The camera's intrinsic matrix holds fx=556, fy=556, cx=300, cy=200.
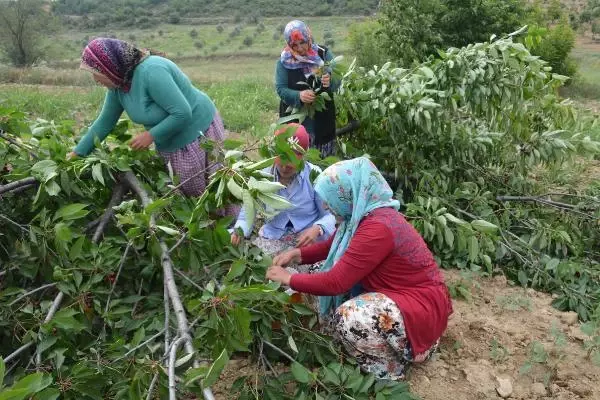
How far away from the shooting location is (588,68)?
22016 mm

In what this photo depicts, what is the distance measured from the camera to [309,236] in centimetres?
236

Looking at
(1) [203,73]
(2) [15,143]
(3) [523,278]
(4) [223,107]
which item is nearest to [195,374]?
(2) [15,143]

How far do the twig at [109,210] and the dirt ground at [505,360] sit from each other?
0.70 metres

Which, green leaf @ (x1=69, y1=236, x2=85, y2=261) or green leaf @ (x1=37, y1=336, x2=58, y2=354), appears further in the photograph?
green leaf @ (x1=69, y1=236, x2=85, y2=261)

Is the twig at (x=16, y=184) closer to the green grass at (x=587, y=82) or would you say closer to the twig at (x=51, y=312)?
the twig at (x=51, y=312)

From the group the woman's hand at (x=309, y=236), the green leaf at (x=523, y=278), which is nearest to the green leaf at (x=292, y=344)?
the woman's hand at (x=309, y=236)

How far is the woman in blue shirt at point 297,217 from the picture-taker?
241 centimetres

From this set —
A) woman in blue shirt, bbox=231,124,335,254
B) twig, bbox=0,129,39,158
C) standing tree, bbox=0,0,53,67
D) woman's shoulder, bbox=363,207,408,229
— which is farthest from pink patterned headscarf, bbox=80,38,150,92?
standing tree, bbox=0,0,53,67

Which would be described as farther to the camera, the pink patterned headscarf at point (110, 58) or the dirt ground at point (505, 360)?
the pink patterned headscarf at point (110, 58)

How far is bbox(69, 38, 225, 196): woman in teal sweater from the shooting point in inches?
95.6

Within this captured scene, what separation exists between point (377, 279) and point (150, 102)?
1345 millimetres

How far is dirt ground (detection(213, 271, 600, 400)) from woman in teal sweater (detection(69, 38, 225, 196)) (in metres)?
1.13

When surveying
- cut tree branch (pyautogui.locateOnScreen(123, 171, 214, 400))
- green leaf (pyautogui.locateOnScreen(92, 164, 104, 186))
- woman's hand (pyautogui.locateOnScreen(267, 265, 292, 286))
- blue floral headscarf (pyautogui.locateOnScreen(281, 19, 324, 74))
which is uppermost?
blue floral headscarf (pyautogui.locateOnScreen(281, 19, 324, 74))

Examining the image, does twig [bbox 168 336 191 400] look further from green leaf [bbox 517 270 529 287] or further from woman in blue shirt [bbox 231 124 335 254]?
green leaf [bbox 517 270 529 287]
